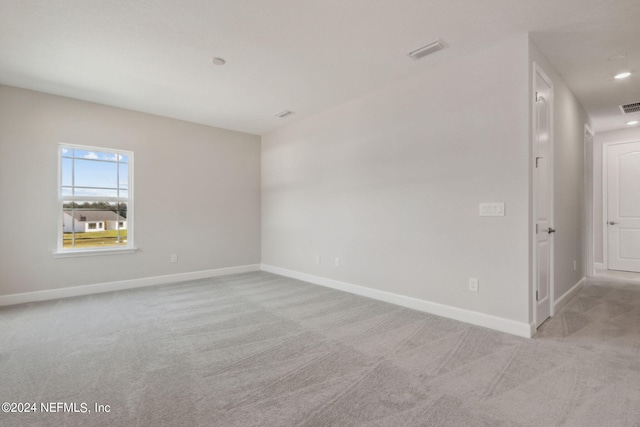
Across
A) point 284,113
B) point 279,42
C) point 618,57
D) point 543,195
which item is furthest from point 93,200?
point 618,57

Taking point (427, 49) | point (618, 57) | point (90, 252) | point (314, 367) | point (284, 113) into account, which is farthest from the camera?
point (284, 113)

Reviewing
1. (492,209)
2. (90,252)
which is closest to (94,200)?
(90,252)

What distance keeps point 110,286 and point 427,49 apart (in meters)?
5.23

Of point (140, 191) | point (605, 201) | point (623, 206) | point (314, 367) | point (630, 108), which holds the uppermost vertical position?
point (630, 108)

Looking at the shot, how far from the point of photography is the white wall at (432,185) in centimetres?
277

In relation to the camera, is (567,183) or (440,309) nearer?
(440,309)

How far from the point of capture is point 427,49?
2926 millimetres

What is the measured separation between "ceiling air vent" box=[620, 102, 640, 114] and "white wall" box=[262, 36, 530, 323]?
318 centimetres

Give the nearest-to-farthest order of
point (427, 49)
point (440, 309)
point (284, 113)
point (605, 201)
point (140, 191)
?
point (427, 49) → point (440, 309) → point (140, 191) → point (284, 113) → point (605, 201)

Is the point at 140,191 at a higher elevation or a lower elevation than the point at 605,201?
higher

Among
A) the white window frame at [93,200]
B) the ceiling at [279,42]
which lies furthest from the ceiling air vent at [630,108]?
the white window frame at [93,200]

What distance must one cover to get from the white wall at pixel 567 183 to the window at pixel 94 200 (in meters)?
5.51

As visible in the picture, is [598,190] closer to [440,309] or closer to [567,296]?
[567,296]

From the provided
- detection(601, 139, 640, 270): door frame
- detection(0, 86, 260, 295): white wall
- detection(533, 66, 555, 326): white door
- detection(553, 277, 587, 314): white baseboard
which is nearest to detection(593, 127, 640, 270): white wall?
detection(601, 139, 640, 270): door frame
